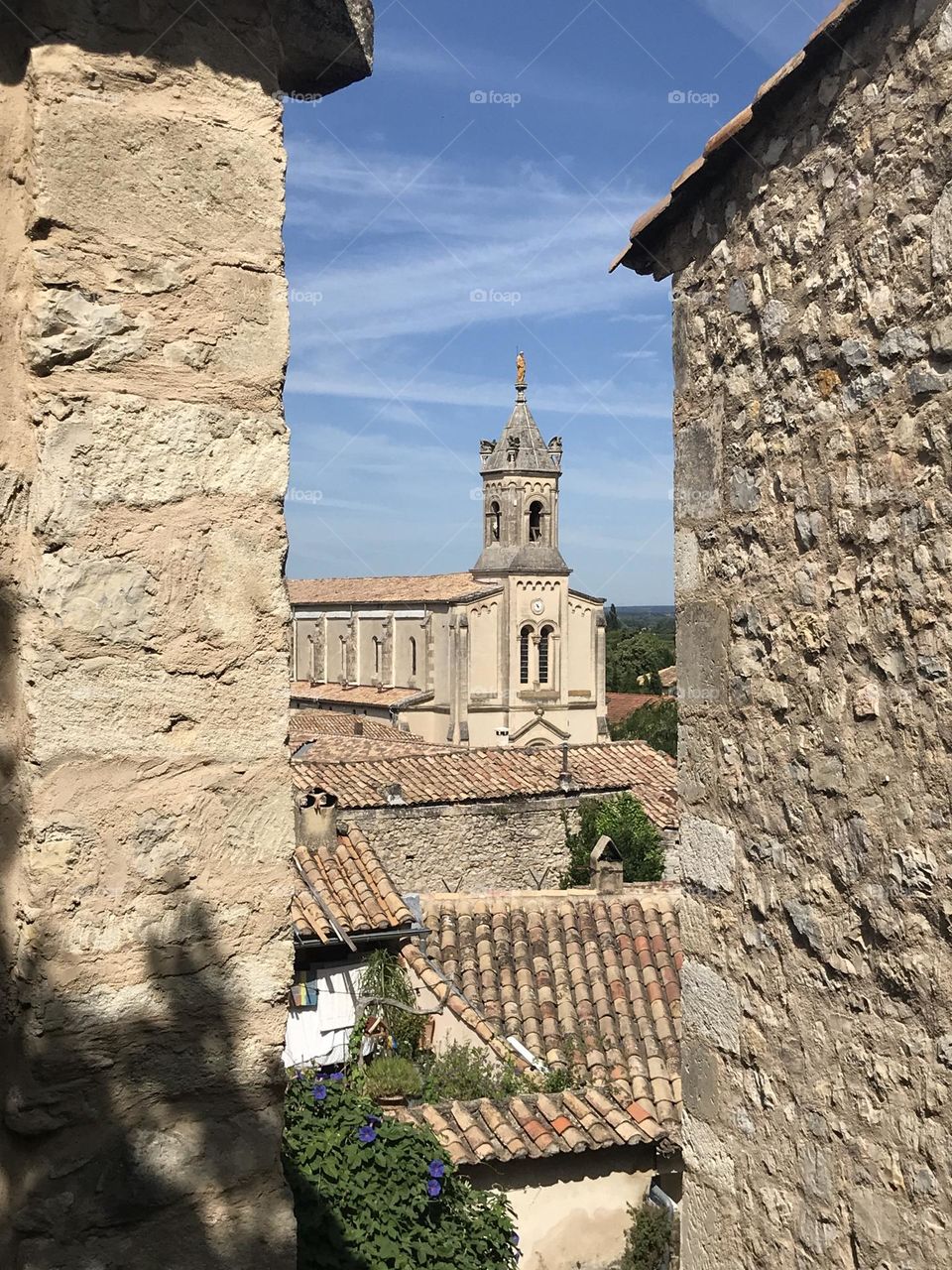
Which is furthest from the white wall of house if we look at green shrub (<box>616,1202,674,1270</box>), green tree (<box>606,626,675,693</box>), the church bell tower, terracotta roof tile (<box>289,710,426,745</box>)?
green tree (<box>606,626,675,693</box>)

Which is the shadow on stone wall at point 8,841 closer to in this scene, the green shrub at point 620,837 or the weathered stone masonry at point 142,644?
the weathered stone masonry at point 142,644

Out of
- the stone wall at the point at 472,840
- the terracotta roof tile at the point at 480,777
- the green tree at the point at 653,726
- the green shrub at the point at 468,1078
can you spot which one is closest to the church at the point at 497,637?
the green tree at the point at 653,726

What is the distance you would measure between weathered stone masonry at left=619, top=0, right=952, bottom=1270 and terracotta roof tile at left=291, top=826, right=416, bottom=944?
246 inches

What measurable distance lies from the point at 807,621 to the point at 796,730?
0.34m

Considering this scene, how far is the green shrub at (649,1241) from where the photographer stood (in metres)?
7.94

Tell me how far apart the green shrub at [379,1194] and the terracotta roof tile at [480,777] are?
40.8 feet

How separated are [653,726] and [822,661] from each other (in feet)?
123

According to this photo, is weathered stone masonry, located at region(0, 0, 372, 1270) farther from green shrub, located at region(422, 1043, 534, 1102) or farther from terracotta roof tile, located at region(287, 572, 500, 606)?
terracotta roof tile, located at region(287, 572, 500, 606)

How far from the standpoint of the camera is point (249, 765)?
183cm

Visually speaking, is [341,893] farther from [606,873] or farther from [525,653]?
[525,653]

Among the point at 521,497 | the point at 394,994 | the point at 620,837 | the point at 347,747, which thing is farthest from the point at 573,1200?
the point at 521,497

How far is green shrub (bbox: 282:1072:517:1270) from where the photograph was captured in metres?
4.25

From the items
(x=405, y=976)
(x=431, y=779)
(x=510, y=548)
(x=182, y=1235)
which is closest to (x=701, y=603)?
(x=182, y=1235)

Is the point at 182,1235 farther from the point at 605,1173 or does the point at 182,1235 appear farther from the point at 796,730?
the point at 605,1173
